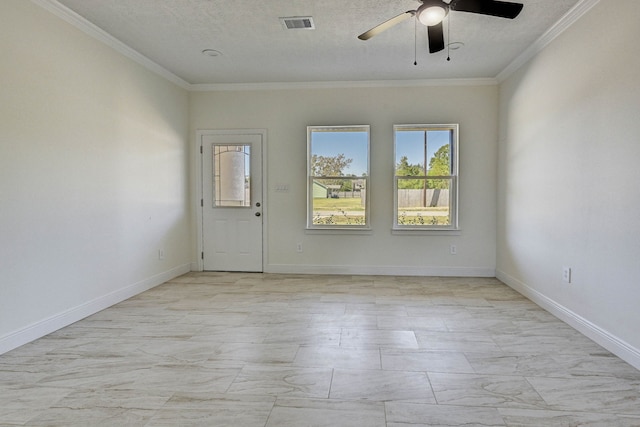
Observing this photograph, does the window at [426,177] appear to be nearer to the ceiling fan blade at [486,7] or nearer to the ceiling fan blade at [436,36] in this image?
the ceiling fan blade at [436,36]

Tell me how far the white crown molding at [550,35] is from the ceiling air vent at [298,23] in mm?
2247

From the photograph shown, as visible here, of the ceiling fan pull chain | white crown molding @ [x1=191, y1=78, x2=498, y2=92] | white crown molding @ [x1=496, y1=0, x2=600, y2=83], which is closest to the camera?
white crown molding @ [x1=496, y1=0, x2=600, y2=83]

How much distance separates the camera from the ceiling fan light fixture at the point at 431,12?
8.03 ft

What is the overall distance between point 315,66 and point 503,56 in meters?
2.19

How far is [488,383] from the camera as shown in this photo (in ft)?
7.19

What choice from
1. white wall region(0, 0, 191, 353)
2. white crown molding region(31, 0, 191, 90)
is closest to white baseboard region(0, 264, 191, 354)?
white wall region(0, 0, 191, 353)

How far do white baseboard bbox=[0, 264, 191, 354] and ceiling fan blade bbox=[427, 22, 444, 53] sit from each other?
3863 mm

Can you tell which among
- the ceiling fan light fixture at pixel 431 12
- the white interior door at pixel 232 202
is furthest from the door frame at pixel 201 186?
the ceiling fan light fixture at pixel 431 12

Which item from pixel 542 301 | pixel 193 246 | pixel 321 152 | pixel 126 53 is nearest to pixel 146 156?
pixel 126 53

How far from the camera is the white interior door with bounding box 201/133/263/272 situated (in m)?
5.34

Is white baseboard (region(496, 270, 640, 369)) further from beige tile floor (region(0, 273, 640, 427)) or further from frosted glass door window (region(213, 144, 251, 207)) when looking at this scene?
frosted glass door window (region(213, 144, 251, 207))

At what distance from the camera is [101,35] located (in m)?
3.56

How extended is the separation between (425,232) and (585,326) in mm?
2334

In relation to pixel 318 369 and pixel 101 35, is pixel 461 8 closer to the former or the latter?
pixel 318 369
